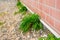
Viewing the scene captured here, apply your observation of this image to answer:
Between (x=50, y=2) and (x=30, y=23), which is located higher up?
(x=50, y=2)

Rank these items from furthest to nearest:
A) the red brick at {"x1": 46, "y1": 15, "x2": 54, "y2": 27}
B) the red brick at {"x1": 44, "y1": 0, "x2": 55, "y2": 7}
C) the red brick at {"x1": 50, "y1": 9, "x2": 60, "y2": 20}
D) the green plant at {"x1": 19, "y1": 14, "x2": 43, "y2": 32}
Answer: the green plant at {"x1": 19, "y1": 14, "x2": 43, "y2": 32} < the red brick at {"x1": 46, "y1": 15, "x2": 54, "y2": 27} < the red brick at {"x1": 44, "y1": 0, "x2": 55, "y2": 7} < the red brick at {"x1": 50, "y1": 9, "x2": 60, "y2": 20}

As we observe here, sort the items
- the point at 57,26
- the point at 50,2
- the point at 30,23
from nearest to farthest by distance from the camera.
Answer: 1. the point at 57,26
2. the point at 50,2
3. the point at 30,23

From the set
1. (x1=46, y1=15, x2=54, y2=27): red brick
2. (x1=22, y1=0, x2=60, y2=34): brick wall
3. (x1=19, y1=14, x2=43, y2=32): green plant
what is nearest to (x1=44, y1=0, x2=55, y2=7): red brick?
(x1=22, y1=0, x2=60, y2=34): brick wall

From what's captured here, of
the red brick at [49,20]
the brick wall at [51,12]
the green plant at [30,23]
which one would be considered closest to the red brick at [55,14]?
the brick wall at [51,12]

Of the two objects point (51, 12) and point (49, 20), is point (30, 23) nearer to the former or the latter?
point (49, 20)

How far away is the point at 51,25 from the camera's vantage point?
2.66 metres

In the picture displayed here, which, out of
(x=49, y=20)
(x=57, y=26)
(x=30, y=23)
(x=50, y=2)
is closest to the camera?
(x=57, y=26)

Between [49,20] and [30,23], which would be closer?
[49,20]

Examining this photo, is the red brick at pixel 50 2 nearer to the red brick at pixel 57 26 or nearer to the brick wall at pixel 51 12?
the brick wall at pixel 51 12

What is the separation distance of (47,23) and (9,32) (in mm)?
1003

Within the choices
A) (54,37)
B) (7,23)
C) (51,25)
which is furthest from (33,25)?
(7,23)

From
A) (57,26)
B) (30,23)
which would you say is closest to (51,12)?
(57,26)

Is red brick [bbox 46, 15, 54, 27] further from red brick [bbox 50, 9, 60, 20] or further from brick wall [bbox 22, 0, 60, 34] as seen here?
red brick [bbox 50, 9, 60, 20]

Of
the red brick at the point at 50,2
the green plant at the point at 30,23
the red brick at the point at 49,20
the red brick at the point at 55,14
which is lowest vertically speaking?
the green plant at the point at 30,23
